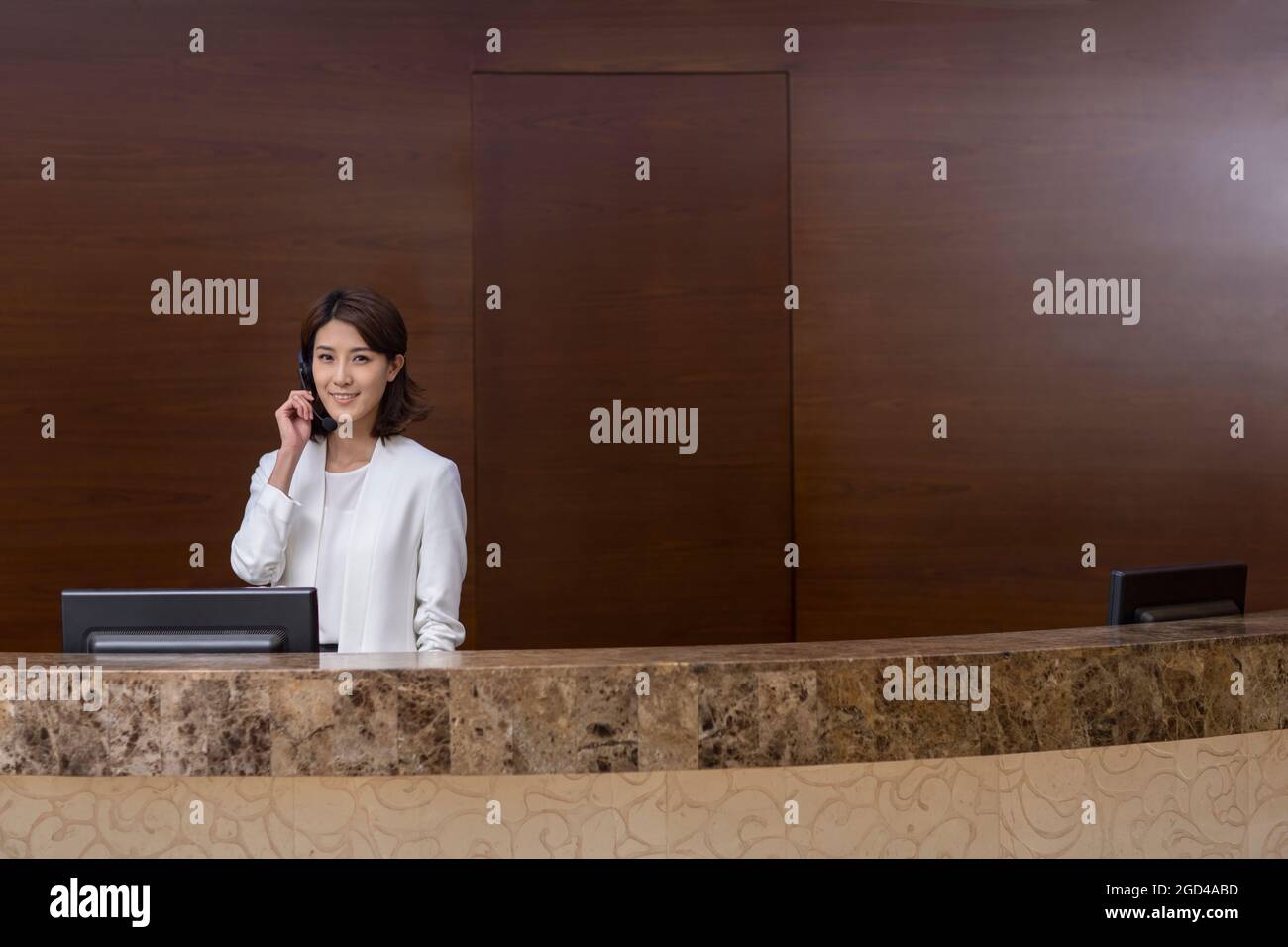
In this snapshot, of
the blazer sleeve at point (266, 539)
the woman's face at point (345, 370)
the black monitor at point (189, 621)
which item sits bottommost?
the black monitor at point (189, 621)

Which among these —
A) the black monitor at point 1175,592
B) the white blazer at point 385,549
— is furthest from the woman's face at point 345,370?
the black monitor at point 1175,592

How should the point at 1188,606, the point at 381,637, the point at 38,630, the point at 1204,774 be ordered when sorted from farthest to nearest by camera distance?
the point at 38,630, the point at 381,637, the point at 1188,606, the point at 1204,774

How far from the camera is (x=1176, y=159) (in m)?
3.96

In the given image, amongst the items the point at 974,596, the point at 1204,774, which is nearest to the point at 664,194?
the point at 974,596

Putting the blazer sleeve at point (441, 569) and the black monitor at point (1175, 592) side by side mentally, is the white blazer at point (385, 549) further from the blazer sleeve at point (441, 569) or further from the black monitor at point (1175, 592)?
the black monitor at point (1175, 592)

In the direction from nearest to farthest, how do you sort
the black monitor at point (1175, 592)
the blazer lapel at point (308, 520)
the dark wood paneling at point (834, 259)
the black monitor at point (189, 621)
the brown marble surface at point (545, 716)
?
the brown marble surface at point (545, 716) → the black monitor at point (189, 621) → the black monitor at point (1175, 592) → the blazer lapel at point (308, 520) → the dark wood paneling at point (834, 259)

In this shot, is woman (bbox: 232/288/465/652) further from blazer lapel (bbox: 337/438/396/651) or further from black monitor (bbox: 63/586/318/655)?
black monitor (bbox: 63/586/318/655)

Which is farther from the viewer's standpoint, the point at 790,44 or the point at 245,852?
the point at 790,44

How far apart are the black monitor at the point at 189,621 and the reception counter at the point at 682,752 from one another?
8 cm

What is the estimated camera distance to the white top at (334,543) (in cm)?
230

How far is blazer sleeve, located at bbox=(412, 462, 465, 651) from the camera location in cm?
224

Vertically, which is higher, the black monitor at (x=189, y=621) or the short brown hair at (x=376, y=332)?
the short brown hair at (x=376, y=332)

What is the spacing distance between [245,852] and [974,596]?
3.12 m
